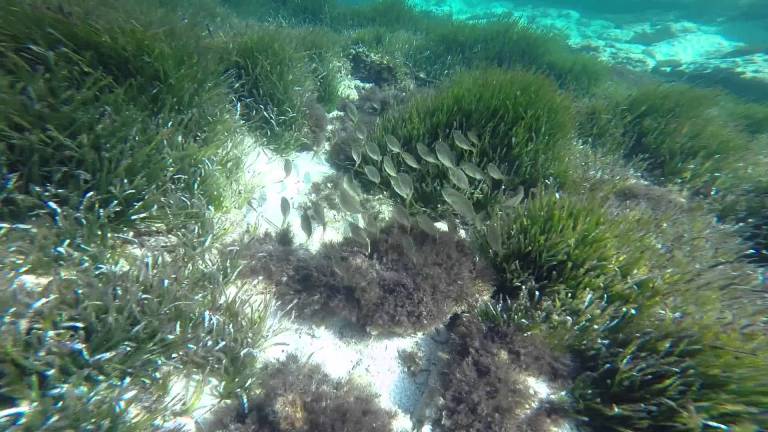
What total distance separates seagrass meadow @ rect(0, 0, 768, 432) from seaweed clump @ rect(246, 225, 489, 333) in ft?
0.08

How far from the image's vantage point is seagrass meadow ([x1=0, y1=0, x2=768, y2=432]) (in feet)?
8.76

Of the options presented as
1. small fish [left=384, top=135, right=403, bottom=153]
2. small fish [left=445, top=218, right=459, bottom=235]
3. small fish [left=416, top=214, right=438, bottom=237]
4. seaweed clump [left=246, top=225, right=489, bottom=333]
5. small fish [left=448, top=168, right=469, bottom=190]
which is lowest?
seaweed clump [left=246, top=225, right=489, bottom=333]

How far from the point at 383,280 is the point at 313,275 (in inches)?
30.2

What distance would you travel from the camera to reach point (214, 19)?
8227mm

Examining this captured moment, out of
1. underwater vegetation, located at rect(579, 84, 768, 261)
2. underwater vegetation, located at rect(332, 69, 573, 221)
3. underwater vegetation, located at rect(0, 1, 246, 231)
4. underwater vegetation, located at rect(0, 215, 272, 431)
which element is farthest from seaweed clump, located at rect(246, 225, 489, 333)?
underwater vegetation, located at rect(579, 84, 768, 261)

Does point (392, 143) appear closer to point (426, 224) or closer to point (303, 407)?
point (426, 224)

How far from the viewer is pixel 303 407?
9.32 feet

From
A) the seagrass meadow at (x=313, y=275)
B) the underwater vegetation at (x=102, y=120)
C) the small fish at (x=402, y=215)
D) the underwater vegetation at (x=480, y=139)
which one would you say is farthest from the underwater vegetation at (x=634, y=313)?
the underwater vegetation at (x=102, y=120)

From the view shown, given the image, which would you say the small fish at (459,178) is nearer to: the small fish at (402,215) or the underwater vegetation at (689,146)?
the small fish at (402,215)

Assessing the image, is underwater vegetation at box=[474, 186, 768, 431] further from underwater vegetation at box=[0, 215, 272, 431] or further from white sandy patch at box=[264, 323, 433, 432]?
underwater vegetation at box=[0, 215, 272, 431]

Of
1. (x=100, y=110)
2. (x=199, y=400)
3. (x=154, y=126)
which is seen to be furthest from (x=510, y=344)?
(x=100, y=110)

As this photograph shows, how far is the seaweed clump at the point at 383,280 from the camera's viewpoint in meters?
3.58

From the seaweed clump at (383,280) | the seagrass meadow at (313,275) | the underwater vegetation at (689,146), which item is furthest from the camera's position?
the underwater vegetation at (689,146)

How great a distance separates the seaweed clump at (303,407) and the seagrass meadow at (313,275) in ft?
0.06
